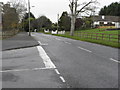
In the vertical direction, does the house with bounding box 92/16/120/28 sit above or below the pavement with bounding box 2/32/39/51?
above

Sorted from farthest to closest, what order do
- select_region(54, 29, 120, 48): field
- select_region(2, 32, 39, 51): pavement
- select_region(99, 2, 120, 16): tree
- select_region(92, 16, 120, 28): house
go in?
select_region(92, 16, 120, 28): house → select_region(99, 2, 120, 16): tree → select_region(54, 29, 120, 48): field → select_region(2, 32, 39, 51): pavement

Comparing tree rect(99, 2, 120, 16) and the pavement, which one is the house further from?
the pavement

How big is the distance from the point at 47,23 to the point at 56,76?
327 feet

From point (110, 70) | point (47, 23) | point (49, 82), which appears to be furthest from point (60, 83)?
point (47, 23)


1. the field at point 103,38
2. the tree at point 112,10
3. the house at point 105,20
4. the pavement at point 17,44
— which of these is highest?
the tree at point 112,10

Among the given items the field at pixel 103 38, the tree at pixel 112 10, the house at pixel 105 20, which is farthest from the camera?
the house at pixel 105 20

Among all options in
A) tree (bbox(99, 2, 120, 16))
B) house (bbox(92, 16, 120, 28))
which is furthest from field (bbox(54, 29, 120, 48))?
house (bbox(92, 16, 120, 28))

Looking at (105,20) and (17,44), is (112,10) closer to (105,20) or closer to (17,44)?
(105,20)

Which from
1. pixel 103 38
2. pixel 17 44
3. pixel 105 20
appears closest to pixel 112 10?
pixel 105 20

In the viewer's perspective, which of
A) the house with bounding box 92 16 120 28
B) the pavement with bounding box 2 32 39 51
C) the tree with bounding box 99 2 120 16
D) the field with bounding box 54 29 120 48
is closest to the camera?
the pavement with bounding box 2 32 39 51

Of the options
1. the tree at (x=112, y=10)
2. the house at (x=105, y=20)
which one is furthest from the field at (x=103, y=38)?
the house at (x=105, y=20)

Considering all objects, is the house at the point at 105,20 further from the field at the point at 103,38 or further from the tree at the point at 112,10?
the field at the point at 103,38

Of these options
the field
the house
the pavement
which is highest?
the house

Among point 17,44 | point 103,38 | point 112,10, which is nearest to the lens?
point 17,44
